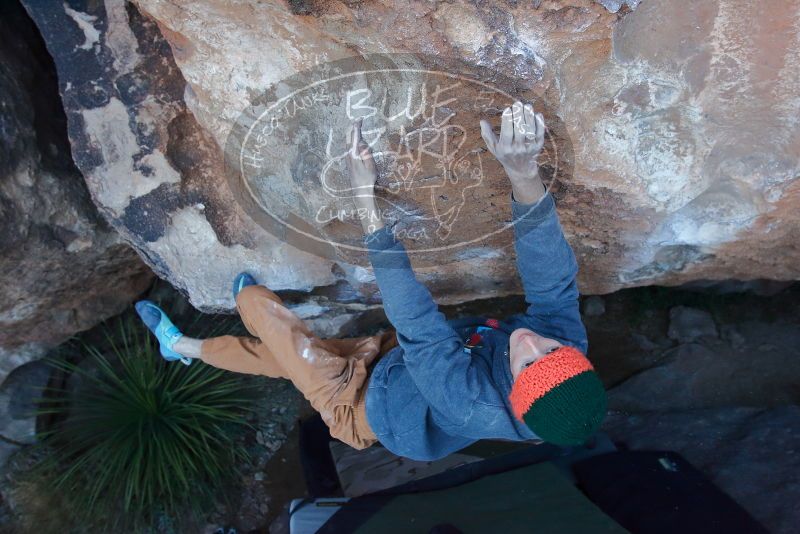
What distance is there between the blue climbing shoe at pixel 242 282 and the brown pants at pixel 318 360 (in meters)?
0.06

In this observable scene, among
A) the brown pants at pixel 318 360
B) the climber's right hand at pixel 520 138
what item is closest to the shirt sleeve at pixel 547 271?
the climber's right hand at pixel 520 138

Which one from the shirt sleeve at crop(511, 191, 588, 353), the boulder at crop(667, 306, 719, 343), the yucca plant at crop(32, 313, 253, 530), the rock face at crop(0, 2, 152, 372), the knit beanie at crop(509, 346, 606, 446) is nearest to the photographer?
the knit beanie at crop(509, 346, 606, 446)

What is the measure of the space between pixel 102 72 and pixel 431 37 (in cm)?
92

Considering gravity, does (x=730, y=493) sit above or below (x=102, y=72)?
below

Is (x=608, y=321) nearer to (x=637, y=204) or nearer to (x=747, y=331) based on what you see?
(x=747, y=331)

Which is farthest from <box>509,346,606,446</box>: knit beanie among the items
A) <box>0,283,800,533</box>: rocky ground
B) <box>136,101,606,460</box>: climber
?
<box>0,283,800,533</box>: rocky ground

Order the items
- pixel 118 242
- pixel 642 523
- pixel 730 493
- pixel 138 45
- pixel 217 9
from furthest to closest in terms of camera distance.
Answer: pixel 118 242
pixel 730 493
pixel 642 523
pixel 138 45
pixel 217 9

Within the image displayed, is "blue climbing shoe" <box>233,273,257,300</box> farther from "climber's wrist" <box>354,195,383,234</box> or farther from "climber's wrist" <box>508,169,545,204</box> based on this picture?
"climber's wrist" <box>508,169,545,204</box>

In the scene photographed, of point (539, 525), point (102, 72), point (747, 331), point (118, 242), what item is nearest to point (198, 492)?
point (118, 242)

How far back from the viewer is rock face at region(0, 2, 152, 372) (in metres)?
1.83

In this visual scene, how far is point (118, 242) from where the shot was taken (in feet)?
7.09

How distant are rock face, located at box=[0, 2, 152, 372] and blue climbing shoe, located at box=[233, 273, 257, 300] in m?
0.55

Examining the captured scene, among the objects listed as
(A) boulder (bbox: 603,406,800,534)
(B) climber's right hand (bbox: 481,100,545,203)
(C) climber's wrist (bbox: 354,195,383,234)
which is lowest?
(A) boulder (bbox: 603,406,800,534)

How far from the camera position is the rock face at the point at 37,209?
183 cm
